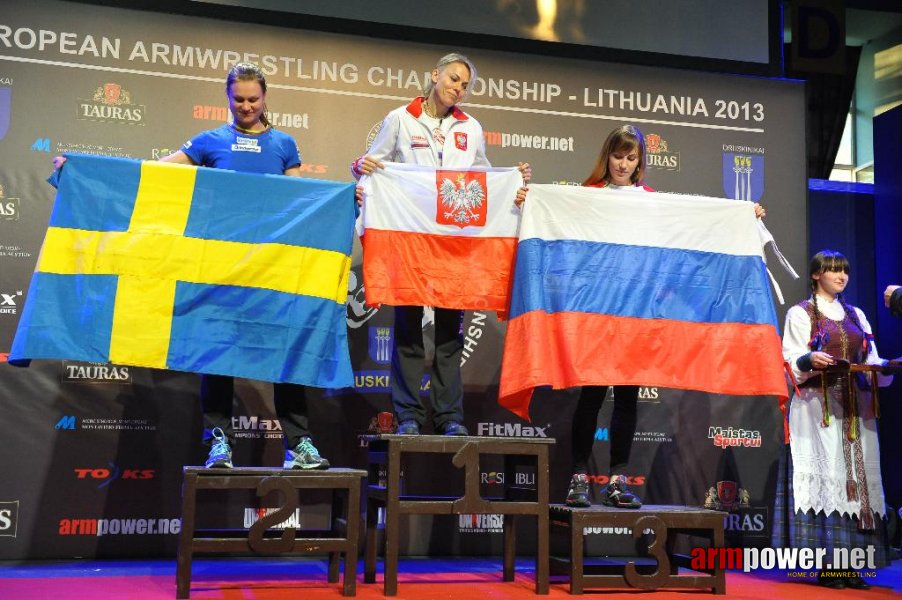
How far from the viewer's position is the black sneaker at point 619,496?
3.72m

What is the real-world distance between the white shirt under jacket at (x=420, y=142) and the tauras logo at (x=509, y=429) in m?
1.57

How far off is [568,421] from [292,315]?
1935 millimetres

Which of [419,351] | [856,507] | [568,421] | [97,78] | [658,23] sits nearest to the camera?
[419,351]

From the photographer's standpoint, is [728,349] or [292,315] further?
[728,349]

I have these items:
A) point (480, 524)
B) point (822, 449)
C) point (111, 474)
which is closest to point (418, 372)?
point (480, 524)

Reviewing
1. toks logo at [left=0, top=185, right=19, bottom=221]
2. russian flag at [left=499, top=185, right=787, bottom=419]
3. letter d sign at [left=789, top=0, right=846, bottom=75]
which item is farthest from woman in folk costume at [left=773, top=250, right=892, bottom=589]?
toks logo at [left=0, top=185, right=19, bottom=221]

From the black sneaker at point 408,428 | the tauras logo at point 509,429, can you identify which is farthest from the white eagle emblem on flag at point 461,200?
the tauras logo at point 509,429

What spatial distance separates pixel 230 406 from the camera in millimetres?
3650

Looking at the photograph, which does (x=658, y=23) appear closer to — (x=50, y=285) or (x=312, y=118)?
(x=312, y=118)

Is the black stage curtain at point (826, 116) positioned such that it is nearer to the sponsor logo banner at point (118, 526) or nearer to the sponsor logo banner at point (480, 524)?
the sponsor logo banner at point (480, 524)

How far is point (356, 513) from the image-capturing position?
11.3ft

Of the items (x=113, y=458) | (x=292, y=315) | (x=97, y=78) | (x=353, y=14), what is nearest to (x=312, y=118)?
(x=353, y=14)

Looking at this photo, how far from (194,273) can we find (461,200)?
114cm

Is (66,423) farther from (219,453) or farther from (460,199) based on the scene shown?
(460,199)
